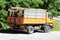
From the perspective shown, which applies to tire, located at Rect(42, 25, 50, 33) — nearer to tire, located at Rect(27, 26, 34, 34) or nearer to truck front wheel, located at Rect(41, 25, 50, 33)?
truck front wheel, located at Rect(41, 25, 50, 33)

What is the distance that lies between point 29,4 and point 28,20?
15.2ft

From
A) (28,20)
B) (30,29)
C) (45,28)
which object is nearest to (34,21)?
(28,20)

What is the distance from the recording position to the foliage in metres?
27.8

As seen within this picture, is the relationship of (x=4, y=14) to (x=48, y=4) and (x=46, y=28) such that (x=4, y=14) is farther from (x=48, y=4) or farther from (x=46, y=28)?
(x=48, y=4)

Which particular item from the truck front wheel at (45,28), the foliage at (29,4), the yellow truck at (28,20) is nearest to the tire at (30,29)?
the yellow truck at (28,20)

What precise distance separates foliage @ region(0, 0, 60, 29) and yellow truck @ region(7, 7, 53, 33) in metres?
1.99

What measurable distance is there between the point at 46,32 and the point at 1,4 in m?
5.29

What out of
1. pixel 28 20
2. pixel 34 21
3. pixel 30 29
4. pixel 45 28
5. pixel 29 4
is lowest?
pixel 45 28

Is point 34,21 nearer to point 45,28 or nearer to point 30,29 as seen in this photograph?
point 30,29

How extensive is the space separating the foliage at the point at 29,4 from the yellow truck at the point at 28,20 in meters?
1.99

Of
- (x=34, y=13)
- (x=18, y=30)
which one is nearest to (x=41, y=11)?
(x=34, y=13)

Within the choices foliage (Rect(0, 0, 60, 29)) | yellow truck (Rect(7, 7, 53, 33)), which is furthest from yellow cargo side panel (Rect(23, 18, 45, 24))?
foliage (Rect(0, 0, 60, 29))

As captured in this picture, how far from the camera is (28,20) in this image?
25.0 metres

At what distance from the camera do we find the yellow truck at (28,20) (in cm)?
2478
